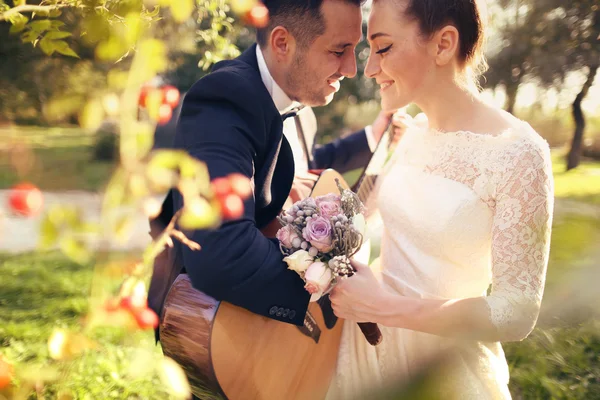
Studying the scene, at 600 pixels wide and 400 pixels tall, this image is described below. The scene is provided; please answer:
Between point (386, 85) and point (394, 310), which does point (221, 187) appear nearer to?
point (394, 310)

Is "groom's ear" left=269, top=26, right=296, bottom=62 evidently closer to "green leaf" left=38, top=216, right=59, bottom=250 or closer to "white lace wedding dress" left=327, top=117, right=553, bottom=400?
"white lace wedding dress" left=327, top=117, right=553, bottom=400

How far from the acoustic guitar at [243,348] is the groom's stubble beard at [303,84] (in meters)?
0.71

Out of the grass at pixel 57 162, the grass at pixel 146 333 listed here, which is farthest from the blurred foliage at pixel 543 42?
the grass at pixel 57 162

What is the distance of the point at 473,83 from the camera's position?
221 centimetres

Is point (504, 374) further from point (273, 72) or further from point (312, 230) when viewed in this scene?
point (273, 72)

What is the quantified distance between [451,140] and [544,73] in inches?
316

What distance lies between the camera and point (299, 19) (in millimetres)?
2281

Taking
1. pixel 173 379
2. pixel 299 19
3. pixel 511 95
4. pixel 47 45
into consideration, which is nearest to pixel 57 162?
pixel 511 95

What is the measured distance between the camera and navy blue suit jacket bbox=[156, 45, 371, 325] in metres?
1.63

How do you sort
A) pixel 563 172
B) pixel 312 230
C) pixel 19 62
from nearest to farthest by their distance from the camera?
pixel 312 230 < pixel 563 172 < pixel 19 62

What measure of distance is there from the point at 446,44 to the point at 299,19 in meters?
0.67

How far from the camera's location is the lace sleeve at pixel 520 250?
173 centimetres

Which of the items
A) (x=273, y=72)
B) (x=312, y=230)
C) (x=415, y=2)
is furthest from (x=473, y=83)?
(x=312, y=230)

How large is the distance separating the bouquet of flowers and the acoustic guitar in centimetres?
30
